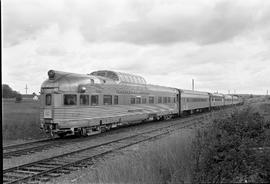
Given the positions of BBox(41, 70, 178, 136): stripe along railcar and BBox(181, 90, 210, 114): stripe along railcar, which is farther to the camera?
BBox(181, 90, 210, 114): stripe along railcar

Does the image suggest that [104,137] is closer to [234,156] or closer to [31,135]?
[31,135]

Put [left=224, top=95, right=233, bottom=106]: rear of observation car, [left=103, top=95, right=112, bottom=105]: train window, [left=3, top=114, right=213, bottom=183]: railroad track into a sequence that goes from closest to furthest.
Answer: [left=3, top=114, right=213, bottom=183]: railroad track → [left=103, top=95, right=112, bottom=105]: train window → [left=224, top=95, right=233, bottom=106]: rear of observation car

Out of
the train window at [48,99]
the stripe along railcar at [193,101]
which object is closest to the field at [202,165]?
the train window at [48,99]

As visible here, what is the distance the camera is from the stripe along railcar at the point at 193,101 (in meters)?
35.4

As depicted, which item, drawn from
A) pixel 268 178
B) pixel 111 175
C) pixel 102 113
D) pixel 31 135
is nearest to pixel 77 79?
pixel 102 113

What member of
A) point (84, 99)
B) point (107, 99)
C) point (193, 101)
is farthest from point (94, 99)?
point (193, 101)

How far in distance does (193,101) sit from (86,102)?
24285 millimetres

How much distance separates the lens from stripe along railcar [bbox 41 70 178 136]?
15.8 metres

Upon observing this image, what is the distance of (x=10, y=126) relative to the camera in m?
19.2

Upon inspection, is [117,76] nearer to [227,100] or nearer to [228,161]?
[228,161]

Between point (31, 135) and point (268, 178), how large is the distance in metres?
15.2

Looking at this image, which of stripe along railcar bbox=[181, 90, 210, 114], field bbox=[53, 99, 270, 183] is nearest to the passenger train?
field bbox=[53, 99, 270, 183]

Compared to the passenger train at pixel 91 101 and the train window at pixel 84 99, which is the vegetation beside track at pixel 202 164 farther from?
the train window at pixel 84 99

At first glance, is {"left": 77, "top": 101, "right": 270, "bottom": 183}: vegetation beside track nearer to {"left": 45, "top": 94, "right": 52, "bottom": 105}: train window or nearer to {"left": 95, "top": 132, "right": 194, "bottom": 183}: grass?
{"left": 95, "top": 132, "right": 194, "bottom": 183}: grass
